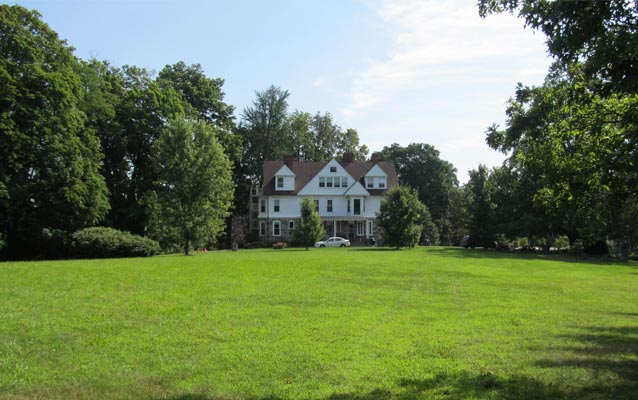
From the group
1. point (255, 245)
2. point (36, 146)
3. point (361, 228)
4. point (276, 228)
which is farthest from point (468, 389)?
point (361, 228)

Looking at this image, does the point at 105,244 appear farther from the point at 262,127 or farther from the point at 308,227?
the point at 262,127

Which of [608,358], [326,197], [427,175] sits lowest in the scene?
[608,358]

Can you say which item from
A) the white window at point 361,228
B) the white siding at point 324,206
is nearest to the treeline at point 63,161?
the white siding at point 324,206

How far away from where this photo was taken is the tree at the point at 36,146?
3666 centimetres

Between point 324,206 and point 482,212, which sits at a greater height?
point 324,206

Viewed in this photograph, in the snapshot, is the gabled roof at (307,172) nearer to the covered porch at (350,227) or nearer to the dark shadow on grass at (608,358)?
the covered porch at (350,227)

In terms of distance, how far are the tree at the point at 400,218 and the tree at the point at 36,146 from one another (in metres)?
23.3

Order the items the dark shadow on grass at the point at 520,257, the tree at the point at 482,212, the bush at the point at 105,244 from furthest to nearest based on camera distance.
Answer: the tree at the point at 482,212 < the dark shadow on grass at the point at 520,257 < the bush at the point at 105,244

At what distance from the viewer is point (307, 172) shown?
218ft

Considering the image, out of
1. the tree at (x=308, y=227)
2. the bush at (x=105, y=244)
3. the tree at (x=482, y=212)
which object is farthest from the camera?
the tree at (x=482, y=212)

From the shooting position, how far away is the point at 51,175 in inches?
1469

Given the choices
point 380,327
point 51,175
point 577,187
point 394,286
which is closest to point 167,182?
point 51,175

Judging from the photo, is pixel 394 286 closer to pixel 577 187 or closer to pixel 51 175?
pixel 577 187

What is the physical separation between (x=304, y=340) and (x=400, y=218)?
35.8 metres
